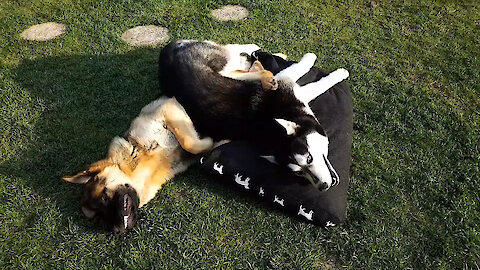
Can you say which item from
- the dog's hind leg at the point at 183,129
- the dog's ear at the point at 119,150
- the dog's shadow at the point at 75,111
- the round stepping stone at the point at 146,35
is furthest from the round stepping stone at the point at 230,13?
the dog's ear at the point at 119,150

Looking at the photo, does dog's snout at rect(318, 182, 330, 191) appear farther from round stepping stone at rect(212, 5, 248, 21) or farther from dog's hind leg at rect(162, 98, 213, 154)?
round stepping stone at rect(212, 5, 248, 21)

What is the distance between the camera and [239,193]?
4.31 metres

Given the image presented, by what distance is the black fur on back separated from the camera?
175 inches

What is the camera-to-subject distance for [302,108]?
4.48 metres

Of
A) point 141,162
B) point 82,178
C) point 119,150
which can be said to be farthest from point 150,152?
point 82,178

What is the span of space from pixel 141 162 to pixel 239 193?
3.74 ft

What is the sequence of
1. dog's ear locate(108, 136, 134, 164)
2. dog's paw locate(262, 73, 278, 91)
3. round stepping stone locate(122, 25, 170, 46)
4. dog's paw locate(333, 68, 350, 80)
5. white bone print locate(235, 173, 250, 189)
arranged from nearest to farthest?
white bone print locate(235, 173, 250, 189) < dog's ear locate(108, 136, 134, 164) < dog's paw locate(262, 73, 278, 91) < dog's paw locate(333, 68, 350, 80) < round stepping stone locate(122, 25, 170, 46)

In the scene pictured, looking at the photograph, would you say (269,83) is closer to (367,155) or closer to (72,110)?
(367,155)

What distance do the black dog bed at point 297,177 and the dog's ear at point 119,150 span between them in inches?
33.0

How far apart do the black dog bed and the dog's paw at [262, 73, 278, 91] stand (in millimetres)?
540

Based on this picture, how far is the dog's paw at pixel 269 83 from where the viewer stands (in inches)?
183

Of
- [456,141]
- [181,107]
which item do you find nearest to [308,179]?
[181,107]

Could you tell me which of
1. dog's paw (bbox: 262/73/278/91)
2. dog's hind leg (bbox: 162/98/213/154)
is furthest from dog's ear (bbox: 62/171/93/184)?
dog's paw (bbox: 262/73/278/91)

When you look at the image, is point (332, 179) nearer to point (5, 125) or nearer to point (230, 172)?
point (230, 172)
